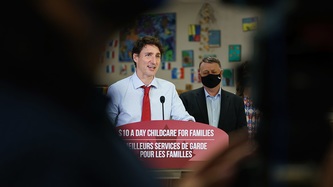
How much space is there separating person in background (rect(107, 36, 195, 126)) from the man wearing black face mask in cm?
6

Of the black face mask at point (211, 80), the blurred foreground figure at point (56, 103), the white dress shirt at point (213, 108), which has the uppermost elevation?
the blurred foreground figure at point (56, 103)

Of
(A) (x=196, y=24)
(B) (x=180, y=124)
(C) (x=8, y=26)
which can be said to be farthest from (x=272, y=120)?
(A) (x=196, y=24)

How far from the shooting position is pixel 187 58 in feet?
12.5

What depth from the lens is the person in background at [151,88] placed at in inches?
126

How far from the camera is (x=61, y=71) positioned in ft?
1.91

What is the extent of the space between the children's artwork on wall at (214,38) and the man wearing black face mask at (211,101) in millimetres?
162

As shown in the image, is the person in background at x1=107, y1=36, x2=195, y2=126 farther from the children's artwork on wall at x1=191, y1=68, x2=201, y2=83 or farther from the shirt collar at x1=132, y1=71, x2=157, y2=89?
the children's artwork on wall at x1=191, y1=68, x2=201, y2=83

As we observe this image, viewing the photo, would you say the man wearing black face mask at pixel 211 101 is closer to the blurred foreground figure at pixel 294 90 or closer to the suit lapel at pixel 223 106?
the suit lapel at pixel 223 106

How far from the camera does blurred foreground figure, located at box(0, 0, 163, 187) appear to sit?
0.54 metres

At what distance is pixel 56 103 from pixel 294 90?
8.7 inches

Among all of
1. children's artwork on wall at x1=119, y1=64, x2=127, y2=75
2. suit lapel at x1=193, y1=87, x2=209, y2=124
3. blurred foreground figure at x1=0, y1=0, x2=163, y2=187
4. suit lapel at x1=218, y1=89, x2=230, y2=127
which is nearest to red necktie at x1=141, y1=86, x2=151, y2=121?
children's artwork on wall at x1=119, y1=64, x2=127, y2=75

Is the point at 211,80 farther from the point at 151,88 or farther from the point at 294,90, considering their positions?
the point at 294,90

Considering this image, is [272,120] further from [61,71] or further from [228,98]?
[228,98]

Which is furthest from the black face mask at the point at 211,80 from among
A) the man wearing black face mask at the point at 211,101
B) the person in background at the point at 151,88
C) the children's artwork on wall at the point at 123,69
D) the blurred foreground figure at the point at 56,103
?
the blurred foreground figure at the point at 56,103
